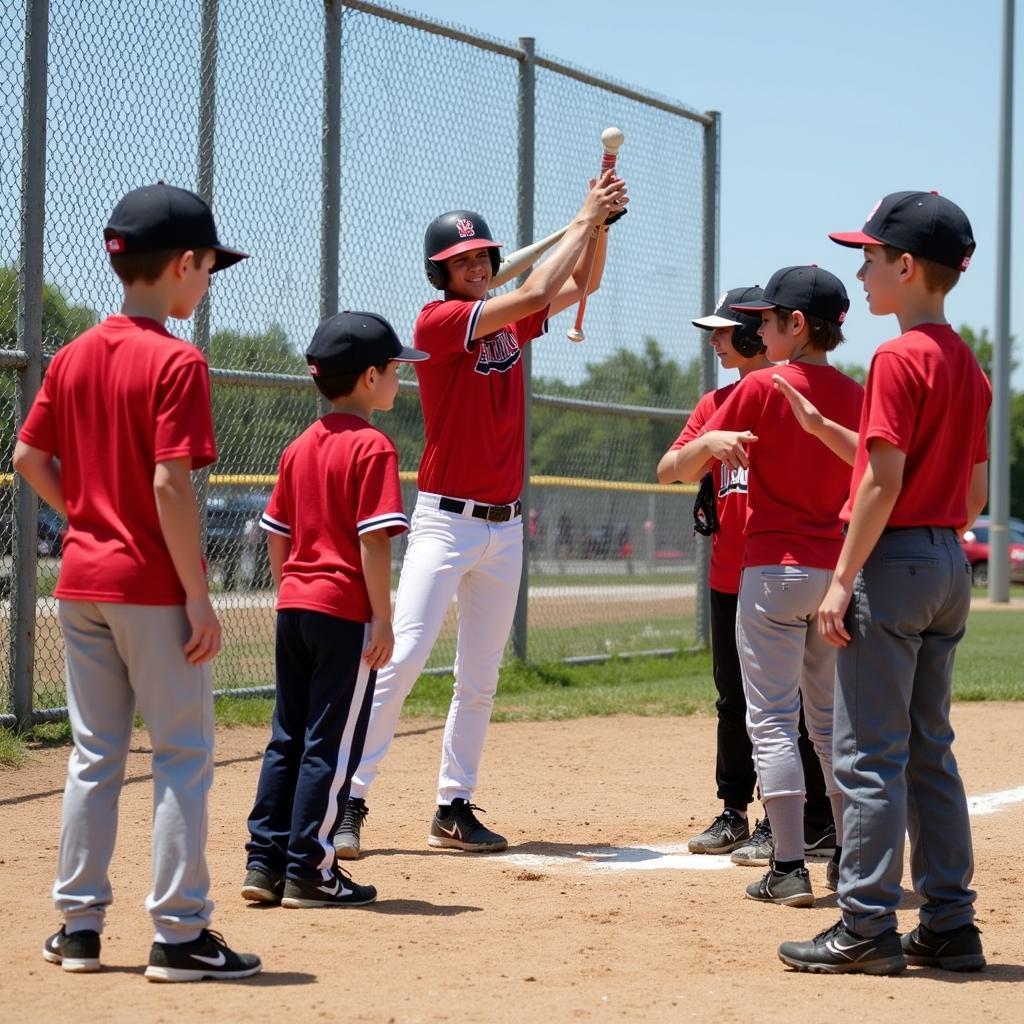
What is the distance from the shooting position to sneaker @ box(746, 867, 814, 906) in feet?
15.5

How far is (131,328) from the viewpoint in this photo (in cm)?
378

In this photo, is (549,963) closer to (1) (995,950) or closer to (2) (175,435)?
(1) (995,950)

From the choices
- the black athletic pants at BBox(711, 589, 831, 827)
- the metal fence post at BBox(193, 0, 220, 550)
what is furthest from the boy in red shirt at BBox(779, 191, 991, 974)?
the metal fence post at BBox(193, 0, 220, 550)

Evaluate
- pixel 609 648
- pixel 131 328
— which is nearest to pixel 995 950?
pixel 131 328

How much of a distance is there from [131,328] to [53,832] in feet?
8.54

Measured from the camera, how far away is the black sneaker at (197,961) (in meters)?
3.74

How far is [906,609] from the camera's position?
A: 3910 millimetres

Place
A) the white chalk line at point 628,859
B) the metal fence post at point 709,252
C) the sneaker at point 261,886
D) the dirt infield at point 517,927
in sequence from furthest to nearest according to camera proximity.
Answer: the metal fence post at point 709,252 < the white chalk line at point 628,859 < the sneaker at point 261,886 < the dirt infield at point 517,927

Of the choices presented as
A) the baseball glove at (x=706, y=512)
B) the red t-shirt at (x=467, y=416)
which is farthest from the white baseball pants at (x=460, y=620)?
the baseball glove at (x=706, y=512)

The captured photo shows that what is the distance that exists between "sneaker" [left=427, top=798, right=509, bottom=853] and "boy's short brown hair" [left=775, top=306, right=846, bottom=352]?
6.80ft

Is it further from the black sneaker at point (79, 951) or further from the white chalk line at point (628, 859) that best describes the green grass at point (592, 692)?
the black sneaker at point (79, 951)

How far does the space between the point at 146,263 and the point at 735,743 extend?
2.87 metres

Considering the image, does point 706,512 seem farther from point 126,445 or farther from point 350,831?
point 126,445

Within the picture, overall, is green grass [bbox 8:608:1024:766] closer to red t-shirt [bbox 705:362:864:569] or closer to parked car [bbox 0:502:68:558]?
parked car [bbox 0:502:68:558]
